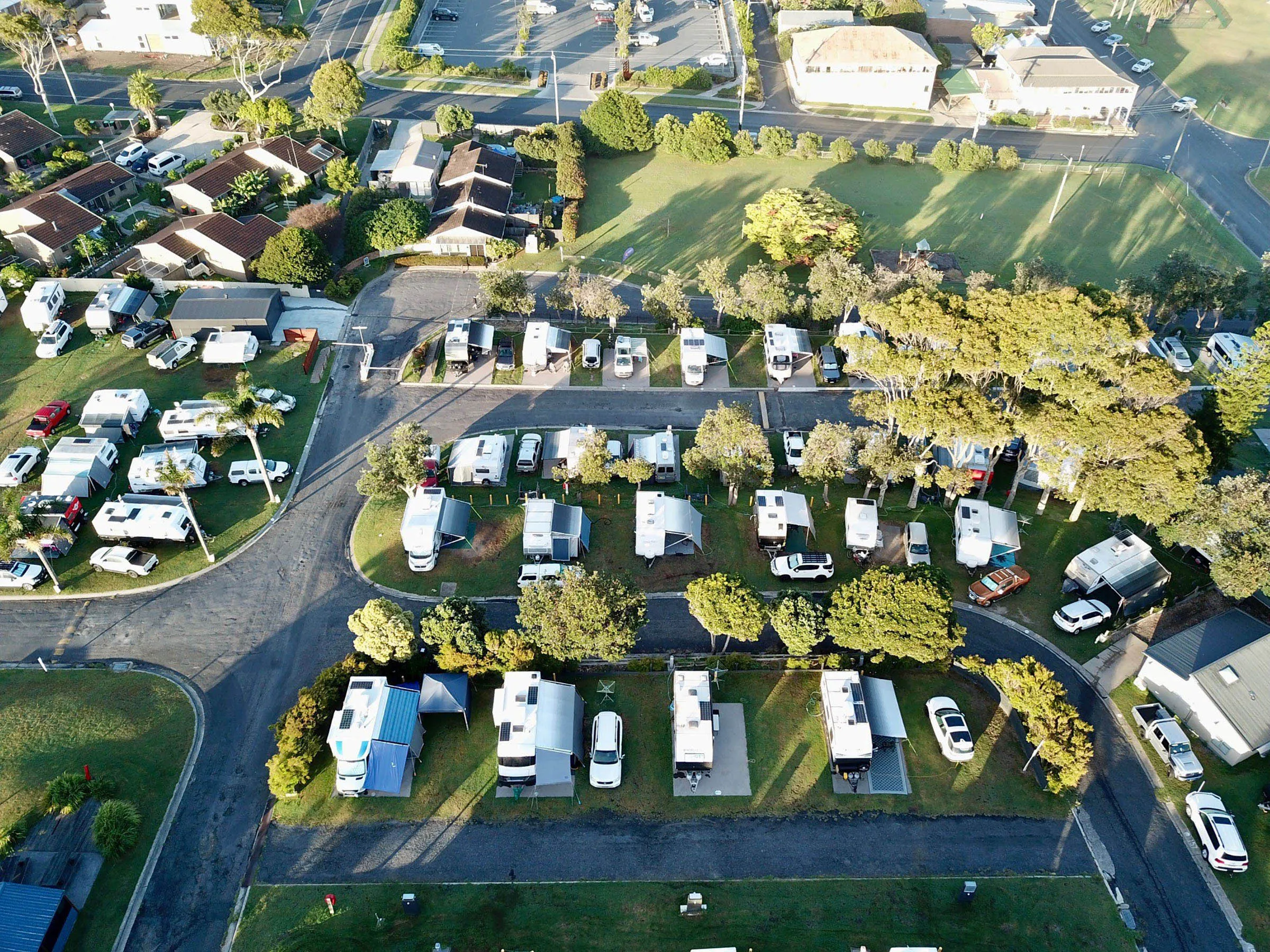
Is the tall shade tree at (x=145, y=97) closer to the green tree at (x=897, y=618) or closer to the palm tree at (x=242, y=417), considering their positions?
the palm tree at (x=242, y=417)

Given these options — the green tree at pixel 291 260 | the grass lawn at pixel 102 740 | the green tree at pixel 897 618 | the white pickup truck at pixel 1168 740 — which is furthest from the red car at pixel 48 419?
the white pickup truck at pixel 1168 740

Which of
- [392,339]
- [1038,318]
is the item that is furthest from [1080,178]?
[392,339]

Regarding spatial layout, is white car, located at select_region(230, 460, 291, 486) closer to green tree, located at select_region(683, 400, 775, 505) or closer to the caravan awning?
green tree, located at select_region(683, 400, 775, 505)

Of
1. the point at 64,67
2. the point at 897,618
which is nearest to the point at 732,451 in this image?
the point at 897,618

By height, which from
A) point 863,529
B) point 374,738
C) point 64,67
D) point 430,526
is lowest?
point 863,529

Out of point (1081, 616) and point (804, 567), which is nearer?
point (1081, 616)

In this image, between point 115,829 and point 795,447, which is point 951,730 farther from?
point 115,829
